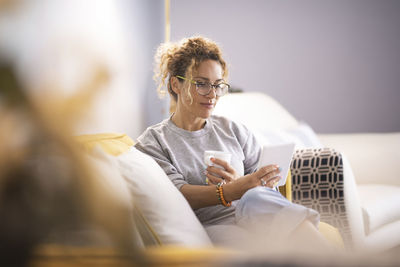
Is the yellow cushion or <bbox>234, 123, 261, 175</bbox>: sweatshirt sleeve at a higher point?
the yellow cushion

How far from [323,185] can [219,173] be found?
0.56m

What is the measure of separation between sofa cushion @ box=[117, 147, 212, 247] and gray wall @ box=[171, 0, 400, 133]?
3.18 meters

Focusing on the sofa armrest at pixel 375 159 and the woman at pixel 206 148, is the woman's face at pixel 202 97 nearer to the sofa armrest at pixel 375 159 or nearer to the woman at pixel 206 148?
the woman at pixel 206 148

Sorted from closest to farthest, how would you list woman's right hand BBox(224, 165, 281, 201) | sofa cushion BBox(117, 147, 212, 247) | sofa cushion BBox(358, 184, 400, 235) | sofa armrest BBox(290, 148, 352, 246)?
sofa cushion BBox(117, 147, 212, 247)
woman's right hand BBox(224, 165, 281, 201)
sofa armrest BBox(290, 148, 352, 246)
sofa cushion BBox(358, 184, 400, 235)

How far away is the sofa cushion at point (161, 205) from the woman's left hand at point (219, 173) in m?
0.31

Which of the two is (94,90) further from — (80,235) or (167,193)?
(167,193)

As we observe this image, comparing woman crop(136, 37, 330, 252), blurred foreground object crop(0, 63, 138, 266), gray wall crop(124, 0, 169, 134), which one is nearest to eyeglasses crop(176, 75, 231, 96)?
woman crop(136, 37, 330, 252)

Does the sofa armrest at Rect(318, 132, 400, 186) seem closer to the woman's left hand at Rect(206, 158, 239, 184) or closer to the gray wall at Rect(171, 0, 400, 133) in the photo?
the woman's left hand at Rect(206, 158, 239, 184)

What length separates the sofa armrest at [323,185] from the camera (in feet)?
5.47

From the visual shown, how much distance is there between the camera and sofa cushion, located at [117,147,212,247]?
3.06 feet

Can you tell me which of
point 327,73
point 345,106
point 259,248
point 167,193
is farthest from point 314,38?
point 259,248

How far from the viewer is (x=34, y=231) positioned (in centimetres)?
44

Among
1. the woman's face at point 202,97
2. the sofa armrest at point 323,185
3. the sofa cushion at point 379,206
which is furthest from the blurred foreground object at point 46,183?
the sofa cushion at point 379,206

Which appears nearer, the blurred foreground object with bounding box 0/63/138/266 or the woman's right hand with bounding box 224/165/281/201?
the blurred foreground object with bounding box 0/63/138/266
